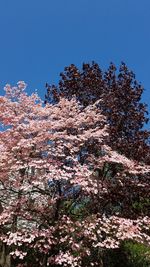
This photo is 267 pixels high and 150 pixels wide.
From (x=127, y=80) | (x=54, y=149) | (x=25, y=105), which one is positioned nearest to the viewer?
(x=54, y=149)

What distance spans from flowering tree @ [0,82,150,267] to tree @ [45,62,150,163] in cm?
64

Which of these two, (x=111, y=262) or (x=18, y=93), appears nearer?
(x=18, y=93)

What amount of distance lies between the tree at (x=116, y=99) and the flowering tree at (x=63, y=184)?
0.64 metres

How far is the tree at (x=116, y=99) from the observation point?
12.4 meters

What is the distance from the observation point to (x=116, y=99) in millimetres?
13430

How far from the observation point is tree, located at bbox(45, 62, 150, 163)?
489 inches

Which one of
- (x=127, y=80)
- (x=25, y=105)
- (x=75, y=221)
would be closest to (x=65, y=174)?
(x=75, y=221)

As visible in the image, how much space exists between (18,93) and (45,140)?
2737 millimetres

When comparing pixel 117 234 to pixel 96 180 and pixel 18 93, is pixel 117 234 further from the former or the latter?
pixel 18 93

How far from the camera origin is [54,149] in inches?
413

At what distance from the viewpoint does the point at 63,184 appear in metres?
11.1

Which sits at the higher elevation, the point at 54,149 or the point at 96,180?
the point at 54,149

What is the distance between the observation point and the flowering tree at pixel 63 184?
33.6 feet

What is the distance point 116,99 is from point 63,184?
3975 millimetres
